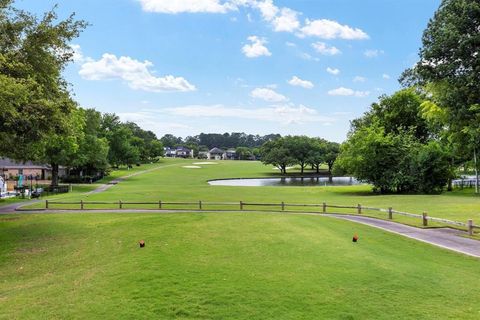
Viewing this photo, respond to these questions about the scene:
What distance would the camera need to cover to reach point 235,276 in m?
11.9

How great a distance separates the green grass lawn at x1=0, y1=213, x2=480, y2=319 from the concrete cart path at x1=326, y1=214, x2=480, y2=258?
1164 mm

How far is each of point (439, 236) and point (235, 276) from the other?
13.8 metres

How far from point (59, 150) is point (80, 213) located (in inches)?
1217

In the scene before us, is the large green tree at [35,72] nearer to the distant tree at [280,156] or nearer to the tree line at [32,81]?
the tree line at [32,81]

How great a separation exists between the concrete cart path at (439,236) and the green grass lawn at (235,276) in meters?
1.16

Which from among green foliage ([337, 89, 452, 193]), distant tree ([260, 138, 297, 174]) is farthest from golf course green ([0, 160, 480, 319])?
distant tree ([260, 138, 297, 174])

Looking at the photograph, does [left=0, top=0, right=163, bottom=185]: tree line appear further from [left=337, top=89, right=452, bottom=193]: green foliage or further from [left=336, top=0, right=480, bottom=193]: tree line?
[left=337, top=89, right=452, bottom=193]: green foliage

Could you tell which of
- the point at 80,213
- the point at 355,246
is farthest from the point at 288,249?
the point at 80,213

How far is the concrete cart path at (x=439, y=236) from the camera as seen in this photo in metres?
17.9

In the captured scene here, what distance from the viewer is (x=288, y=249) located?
15.3 m

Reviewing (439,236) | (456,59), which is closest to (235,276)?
(439,236)

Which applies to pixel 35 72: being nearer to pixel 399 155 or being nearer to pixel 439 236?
pixel 439 236

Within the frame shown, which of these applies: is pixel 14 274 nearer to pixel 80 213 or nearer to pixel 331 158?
pixel 80 213

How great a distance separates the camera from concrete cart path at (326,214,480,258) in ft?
58.6
